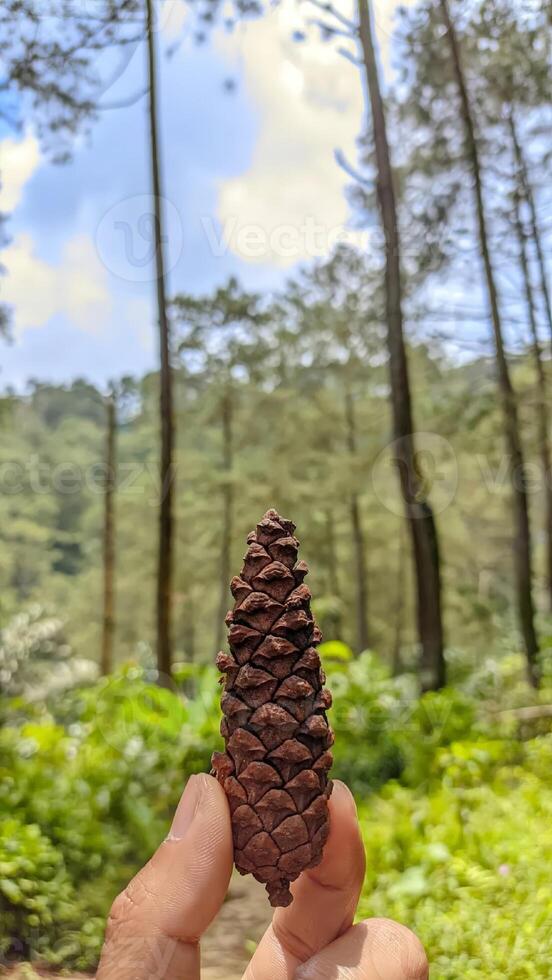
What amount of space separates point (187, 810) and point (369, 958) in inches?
7.2

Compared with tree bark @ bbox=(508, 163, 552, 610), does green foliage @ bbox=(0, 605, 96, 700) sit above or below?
below

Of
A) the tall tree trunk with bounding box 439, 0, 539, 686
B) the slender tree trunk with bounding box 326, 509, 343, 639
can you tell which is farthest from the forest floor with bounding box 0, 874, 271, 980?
the slender tree trunk with bounding box 326, 509, 343, 639

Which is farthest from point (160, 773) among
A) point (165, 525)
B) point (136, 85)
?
point (136, 85)

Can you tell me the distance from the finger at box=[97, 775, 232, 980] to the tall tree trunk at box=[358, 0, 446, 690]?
4.67 feet

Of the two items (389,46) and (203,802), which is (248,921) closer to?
(203,802)

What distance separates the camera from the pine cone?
0.47m

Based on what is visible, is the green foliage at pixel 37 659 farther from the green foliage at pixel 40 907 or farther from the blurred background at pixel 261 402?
the green foliage at pixel 40 907

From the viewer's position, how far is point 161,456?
192 centimetres

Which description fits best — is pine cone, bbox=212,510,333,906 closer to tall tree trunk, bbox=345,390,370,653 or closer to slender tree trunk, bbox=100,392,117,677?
slender tree trunk, bbox=100,392,117,677

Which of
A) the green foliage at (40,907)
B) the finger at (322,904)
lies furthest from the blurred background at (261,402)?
the finger at (322,904)

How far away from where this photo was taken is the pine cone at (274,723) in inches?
18.4

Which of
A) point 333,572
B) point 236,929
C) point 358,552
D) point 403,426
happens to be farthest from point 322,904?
point 358,552

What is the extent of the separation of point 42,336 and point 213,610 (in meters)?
0.91

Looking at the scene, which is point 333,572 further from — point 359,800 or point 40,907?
point 40,907
